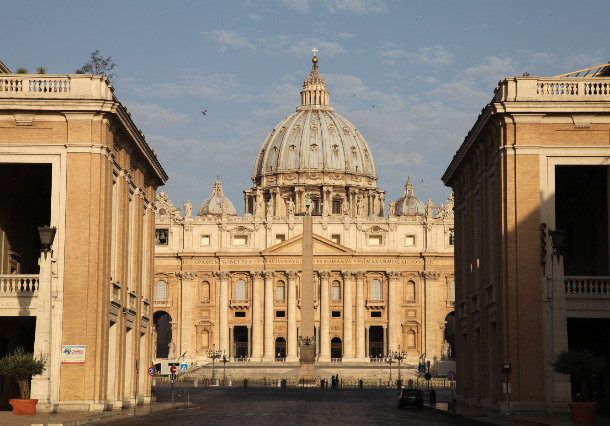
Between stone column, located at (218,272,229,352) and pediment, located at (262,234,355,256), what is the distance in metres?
6.54

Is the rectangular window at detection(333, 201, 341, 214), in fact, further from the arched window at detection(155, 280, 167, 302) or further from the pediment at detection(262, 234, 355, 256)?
the arched window at detection(155, 280, 167, 302)

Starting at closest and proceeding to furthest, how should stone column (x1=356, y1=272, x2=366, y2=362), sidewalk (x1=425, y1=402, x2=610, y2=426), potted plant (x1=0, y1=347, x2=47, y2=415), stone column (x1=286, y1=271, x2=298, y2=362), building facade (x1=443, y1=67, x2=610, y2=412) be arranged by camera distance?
sidewalk (x1=425, y1=402, x2=610, y2=426) → potted plant (x1=0, y1=347, x2=47, y2=415) → building facade (x1=443, y1=67, x2=610, y2=412) → stone column (x1=286, y1=271, x2=298, y2=362) → stone column (x1=356, y1=272, x2=366, y2=362)

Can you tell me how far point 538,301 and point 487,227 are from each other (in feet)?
22.7

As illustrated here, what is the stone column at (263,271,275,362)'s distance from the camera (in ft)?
472

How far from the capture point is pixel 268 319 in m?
A: 146

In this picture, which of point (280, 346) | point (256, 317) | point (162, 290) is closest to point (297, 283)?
point (256, 317)

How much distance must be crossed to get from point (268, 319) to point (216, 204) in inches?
1540

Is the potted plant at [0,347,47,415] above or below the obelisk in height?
below

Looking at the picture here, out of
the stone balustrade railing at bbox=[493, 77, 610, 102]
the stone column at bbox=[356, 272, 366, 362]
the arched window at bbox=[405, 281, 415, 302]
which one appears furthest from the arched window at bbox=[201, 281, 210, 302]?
the stone balustrade railing at bbox=[493, 77, 610, 102]

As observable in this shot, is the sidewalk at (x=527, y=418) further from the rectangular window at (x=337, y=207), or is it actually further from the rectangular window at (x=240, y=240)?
the rectangular window at (x=337, y=207)

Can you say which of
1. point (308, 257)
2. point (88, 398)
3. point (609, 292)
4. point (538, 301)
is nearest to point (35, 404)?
point (88, 398)

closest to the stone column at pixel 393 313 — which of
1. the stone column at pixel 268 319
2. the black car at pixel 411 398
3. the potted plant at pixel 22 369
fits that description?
the stone column at pixel 268 319

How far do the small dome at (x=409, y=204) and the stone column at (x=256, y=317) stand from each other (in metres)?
42.2

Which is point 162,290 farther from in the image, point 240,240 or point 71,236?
point 71,236
